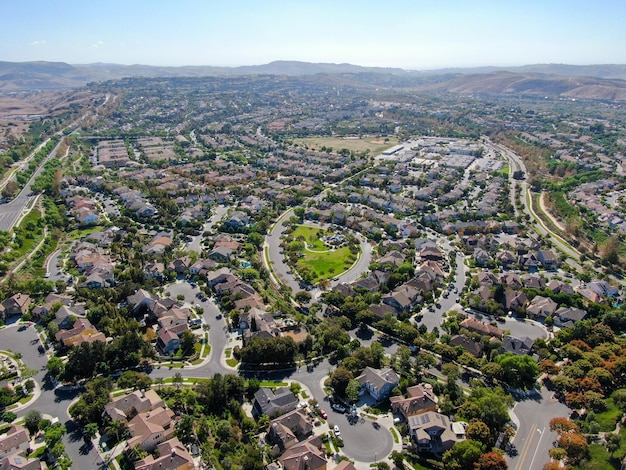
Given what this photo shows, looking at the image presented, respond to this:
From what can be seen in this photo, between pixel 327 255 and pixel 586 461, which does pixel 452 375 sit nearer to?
pixel 586 461

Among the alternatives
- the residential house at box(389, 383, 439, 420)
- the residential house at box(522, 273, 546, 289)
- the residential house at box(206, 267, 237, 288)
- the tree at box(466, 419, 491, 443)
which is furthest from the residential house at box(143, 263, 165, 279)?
the residential house at box(522, 273, 546, 289)

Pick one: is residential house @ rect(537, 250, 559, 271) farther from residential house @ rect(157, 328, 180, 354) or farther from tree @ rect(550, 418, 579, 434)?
residential house @ rect(157, 328, 180, 354)

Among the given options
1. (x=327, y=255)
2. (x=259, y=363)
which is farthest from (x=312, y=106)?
(x=259, y=363)

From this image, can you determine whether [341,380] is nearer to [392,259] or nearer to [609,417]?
[609,417]

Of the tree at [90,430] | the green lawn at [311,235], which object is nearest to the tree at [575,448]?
the tree at [90,430]

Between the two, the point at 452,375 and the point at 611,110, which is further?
the point at 611,110
